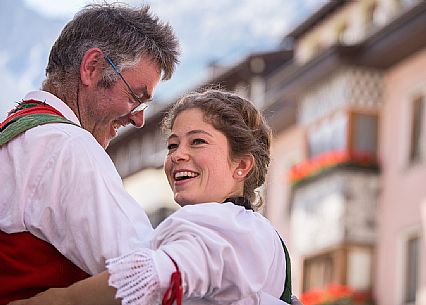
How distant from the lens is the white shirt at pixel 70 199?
12.4 ft

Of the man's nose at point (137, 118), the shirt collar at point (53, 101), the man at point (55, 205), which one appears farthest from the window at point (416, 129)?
→ the man at point (55, 205)

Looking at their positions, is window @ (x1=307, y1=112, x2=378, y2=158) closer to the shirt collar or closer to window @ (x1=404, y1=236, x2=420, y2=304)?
window @ (x1=404, y1=236, x2=420, y2=304)

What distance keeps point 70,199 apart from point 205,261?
1.57 ft

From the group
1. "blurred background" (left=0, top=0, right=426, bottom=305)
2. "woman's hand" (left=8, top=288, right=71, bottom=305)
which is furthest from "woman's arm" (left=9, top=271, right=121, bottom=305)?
"blurred background" (left=0, top=0, right=426, bottom=305)

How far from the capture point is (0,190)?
3945mm

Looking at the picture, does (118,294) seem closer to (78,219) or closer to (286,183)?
(78,219)

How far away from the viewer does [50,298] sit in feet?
12.3

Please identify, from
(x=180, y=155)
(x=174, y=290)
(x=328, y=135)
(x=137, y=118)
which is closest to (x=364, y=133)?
(x=328, y=135)

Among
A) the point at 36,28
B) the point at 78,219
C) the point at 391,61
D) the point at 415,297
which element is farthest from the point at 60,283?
the point at 391,61

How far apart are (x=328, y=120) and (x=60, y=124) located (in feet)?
86.2

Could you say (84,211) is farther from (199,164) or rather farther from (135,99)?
(135,99)

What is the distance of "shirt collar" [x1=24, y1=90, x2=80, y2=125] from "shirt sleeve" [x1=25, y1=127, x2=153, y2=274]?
0.35 m

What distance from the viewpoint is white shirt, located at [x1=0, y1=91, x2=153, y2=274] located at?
3.79 meters

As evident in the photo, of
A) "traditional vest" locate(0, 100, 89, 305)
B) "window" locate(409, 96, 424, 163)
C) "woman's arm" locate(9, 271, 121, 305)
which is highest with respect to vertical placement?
"window" locate(409, 96, 424, 163)
